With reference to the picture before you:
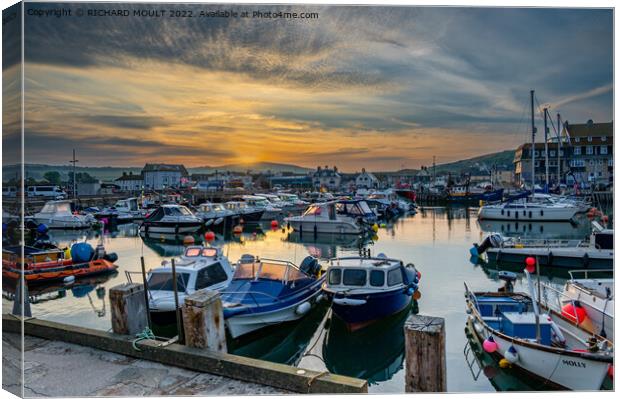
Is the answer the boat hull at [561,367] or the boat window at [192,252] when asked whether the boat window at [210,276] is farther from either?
the boat hull at [561,367]

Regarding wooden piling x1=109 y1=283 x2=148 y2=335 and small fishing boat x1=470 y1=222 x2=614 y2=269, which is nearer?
wooden piling x1=109 y1=283 x2=148 y2=335

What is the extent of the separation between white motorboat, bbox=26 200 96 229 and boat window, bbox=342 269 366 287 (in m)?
26.9

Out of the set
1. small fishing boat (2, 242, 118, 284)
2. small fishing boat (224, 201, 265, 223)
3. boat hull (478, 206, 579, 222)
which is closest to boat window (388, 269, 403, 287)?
small fishing boat (2, 242, 118, 284)

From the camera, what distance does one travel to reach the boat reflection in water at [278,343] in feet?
31.7

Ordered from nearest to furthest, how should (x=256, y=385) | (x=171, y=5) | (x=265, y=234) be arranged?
(x=256, y=385) → (x=171, y=5) → (x=265, y=234)

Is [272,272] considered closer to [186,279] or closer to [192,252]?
[186,279]

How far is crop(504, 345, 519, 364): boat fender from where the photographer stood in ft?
25.7

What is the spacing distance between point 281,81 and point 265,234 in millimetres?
23910

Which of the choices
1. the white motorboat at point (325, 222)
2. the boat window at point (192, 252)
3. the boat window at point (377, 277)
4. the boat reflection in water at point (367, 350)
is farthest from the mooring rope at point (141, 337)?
the white motorboat at point (325, 222)

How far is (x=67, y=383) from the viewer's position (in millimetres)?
5566

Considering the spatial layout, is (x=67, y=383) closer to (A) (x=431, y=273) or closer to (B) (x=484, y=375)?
(B) (x=484, y=375)

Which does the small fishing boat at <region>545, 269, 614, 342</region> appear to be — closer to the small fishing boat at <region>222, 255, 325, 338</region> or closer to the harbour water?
the harbour water

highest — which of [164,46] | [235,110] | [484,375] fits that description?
[164,46]

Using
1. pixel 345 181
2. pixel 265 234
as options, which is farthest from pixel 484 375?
pixel 345 181
